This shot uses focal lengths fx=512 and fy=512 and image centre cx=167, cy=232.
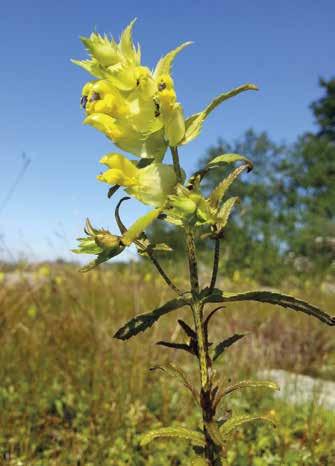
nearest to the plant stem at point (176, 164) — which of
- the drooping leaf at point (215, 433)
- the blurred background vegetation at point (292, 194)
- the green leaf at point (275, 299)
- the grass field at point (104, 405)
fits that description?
the green leaf at point (275, 299)

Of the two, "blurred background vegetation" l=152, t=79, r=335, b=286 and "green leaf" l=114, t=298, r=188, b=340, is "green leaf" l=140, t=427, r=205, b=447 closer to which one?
"green leaf" l=114, t=298, r=188, b=340

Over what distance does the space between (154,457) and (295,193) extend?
24.9 meters

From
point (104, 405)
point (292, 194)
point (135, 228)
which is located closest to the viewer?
point (135, 228)

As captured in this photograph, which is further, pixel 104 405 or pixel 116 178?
pixel 104 405

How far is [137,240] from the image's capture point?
949 millimetres

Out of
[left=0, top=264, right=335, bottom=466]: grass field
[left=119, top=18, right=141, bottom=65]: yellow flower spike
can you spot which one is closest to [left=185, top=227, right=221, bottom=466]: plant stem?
[left=119, top=18, right=141, bottom=65]: yellow flower spike

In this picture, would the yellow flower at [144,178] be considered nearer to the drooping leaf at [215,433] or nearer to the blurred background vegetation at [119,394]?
the blurred background vegetation at [119,394]

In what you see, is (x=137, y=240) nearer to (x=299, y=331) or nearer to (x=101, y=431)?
(x=101, y=431)

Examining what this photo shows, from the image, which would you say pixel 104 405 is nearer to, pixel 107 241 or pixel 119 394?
pixel 119 394

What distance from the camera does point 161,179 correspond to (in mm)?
910

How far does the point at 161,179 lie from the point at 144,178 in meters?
0.03

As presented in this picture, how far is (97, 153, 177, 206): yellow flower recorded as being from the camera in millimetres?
904

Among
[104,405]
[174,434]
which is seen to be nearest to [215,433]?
[174,434]

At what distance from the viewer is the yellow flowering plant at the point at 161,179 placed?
2.92ft
